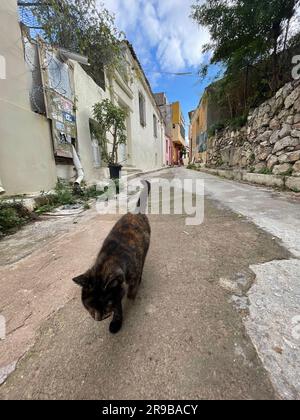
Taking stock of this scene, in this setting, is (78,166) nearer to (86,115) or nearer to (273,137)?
(86,115)

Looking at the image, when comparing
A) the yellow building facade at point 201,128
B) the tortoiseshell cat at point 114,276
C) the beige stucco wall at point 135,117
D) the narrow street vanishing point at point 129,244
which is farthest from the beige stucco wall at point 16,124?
the yellow building facade at point 201,128

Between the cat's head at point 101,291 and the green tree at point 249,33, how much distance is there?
21.9ft

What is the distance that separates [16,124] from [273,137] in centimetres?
578

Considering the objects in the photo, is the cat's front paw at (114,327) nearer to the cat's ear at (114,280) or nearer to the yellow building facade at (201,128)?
→ the cat's ear at (114,280)

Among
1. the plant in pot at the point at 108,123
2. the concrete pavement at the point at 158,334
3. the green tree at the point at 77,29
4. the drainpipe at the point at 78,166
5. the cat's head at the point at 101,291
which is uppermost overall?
the green tree at the point at 77,29

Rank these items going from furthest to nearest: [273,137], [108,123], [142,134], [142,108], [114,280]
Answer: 1. [142,108]
2. [142,134]
3. [108,123]
4. [273,137]
5. [114,280]

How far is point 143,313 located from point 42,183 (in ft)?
12.1

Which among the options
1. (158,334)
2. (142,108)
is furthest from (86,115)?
(142,108)

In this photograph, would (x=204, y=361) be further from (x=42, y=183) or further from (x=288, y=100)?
(x=288, y=100)

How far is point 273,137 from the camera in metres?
5.09

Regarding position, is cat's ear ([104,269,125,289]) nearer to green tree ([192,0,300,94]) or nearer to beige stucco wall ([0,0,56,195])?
beige stucco wall ([0,0,56,195])

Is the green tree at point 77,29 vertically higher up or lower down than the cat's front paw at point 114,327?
higher up

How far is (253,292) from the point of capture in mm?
1270

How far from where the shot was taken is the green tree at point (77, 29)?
3.93 m
